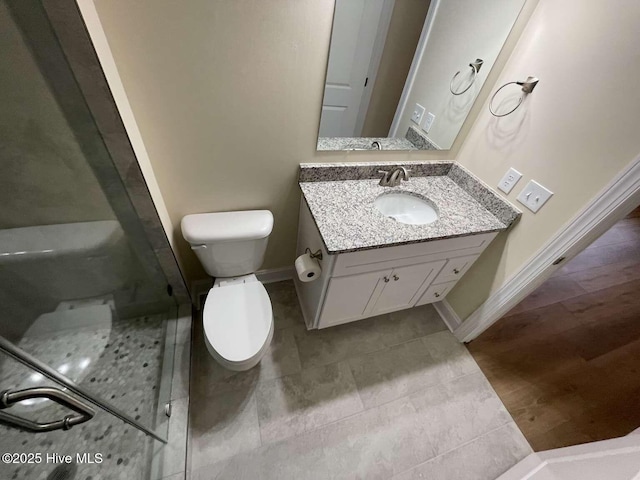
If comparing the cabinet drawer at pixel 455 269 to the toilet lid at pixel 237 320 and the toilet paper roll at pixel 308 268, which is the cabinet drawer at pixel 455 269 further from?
the toilet lid at pixel 237 320

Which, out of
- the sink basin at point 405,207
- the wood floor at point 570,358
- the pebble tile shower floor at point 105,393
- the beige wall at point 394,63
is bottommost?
the wood floor at point 570,358

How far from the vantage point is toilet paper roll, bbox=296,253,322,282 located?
1.13m

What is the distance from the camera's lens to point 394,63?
3.77 ft

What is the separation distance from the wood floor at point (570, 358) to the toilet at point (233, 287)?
4.59 feet

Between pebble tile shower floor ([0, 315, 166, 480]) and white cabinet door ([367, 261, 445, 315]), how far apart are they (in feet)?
3.86

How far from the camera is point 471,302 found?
1522 mm

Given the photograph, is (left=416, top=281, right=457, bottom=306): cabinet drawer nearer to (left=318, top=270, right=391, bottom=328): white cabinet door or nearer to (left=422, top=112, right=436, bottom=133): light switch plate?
(left=318, top=270, right=391, bottom=328): white cabinet door

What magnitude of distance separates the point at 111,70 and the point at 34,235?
0.78m

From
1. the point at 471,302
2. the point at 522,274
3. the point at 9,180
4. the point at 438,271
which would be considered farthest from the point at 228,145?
the point at 471,302

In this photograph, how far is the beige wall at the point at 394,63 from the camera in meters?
1.05

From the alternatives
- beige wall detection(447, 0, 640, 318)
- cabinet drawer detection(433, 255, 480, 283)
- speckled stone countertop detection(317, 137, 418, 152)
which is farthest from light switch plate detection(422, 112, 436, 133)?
cabinet drawer detection(433, 255, 480, 283)

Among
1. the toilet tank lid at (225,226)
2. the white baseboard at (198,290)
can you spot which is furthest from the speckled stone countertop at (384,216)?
the white baseboard at (198,290)

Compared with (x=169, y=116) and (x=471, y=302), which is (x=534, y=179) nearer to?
(x=471, y=302)

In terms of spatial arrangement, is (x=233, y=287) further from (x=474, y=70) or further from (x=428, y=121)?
(x=474, y=70)
